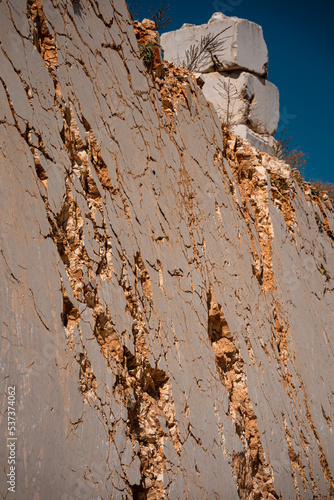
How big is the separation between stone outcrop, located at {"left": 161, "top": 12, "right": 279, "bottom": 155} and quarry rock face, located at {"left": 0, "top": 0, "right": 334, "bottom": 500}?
2.37 m

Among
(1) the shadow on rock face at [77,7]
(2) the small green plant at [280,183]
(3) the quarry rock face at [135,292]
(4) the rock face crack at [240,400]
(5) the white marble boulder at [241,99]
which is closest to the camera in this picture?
(3) the quarry rock face at [135,292]

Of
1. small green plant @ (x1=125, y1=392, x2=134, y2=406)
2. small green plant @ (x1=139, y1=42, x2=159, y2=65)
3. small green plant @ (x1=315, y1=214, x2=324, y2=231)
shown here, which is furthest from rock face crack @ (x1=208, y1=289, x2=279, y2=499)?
small green plant @ (x1=315, y1=214, x2=324, y2=231)

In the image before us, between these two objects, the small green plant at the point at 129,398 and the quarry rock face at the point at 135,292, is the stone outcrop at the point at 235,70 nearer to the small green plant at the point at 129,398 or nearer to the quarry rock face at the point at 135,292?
the quarry rock face at the point at 135,292

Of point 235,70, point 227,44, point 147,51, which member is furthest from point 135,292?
point 227,44

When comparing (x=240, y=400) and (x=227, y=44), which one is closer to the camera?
(x=240, y=400)

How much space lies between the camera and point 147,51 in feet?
13.9

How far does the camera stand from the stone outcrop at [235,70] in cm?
798

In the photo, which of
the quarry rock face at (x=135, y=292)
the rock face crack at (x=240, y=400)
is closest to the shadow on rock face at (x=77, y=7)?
the quarry rock face at (x=135, y=292)

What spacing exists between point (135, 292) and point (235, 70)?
599 cm

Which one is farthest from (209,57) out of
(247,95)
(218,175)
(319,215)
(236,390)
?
(236,390)

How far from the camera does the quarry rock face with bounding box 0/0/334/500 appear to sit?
2.27 metres

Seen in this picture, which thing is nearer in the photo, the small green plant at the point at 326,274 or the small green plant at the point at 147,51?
the small green plant at the point at 147,51

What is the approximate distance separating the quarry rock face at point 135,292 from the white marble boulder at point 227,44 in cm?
291

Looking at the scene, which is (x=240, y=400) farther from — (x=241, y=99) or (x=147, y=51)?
(x=241, y=99)
